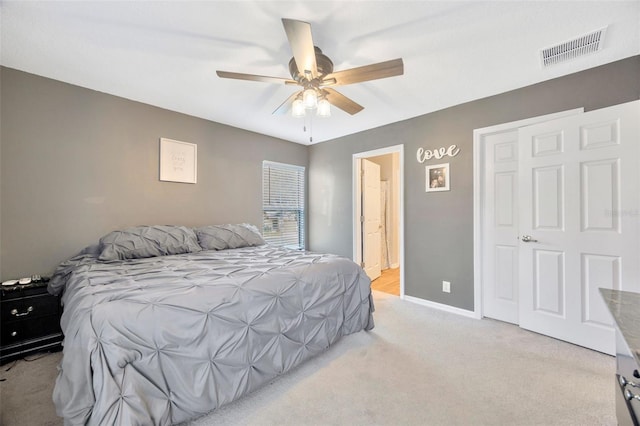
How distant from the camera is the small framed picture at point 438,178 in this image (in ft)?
10.2

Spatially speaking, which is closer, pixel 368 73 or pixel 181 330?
pixel 181 330

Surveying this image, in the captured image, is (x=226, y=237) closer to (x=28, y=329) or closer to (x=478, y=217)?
(x=28, y=329)

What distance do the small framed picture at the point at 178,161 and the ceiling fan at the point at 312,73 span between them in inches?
70.3

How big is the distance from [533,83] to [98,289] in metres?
3.97

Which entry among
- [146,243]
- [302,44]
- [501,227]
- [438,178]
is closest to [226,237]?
[146,243]

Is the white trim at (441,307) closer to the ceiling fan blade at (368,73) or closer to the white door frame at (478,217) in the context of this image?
the white door frame at (478,217)

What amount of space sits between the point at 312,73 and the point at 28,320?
2965mm

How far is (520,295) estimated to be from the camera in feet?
8.34

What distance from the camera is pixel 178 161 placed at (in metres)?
3.22

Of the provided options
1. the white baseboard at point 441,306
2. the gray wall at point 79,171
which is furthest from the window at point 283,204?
the white baseboard at point 441,306

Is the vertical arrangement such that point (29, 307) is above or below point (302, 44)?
below

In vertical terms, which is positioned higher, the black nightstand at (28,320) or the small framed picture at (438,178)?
the small framed picture at (438,178)

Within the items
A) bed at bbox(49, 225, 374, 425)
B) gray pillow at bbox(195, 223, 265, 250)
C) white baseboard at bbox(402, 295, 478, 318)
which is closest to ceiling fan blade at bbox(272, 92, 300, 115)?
bed at bbox(49, 225, 374, 425)

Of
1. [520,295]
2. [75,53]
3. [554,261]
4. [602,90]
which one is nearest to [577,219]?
[554,261]
